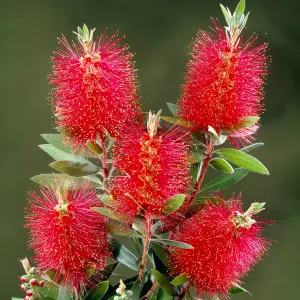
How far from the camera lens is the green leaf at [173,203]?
1.16 meters

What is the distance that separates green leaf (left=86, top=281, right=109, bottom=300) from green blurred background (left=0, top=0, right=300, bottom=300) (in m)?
0.72

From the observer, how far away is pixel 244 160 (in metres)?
1.28

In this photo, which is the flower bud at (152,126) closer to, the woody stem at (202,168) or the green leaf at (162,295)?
the woody stem at (202,168)

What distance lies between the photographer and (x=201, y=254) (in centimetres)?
124

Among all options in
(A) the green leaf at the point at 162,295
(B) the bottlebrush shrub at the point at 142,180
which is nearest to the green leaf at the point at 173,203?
(B) the bottlebrush shrub at the point at 142,180

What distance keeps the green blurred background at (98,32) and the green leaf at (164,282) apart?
2.44ft

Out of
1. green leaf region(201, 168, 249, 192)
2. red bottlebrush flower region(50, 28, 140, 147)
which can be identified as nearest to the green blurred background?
green leaf region(201, 168, 249, 192)

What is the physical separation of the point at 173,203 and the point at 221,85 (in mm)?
226

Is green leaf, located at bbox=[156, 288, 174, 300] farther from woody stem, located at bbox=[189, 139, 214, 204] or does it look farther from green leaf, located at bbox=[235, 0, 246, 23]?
green leaf, located at bbox=[235, 0, 246, 23]

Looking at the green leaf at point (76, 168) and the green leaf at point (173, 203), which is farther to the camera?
the green leaf at point (76, 168)

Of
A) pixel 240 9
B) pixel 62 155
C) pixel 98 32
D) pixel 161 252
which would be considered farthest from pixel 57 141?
pixel 98 32

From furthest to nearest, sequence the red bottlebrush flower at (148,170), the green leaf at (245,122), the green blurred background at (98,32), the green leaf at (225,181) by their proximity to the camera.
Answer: the green blurred background at (98,32), the green leaf at (225,181), the green leaf at (245,122), the red bottlebrush flower at (148,170)

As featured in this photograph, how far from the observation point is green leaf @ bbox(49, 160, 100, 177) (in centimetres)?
126

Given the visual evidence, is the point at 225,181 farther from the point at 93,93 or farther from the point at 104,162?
the point at 93,93
